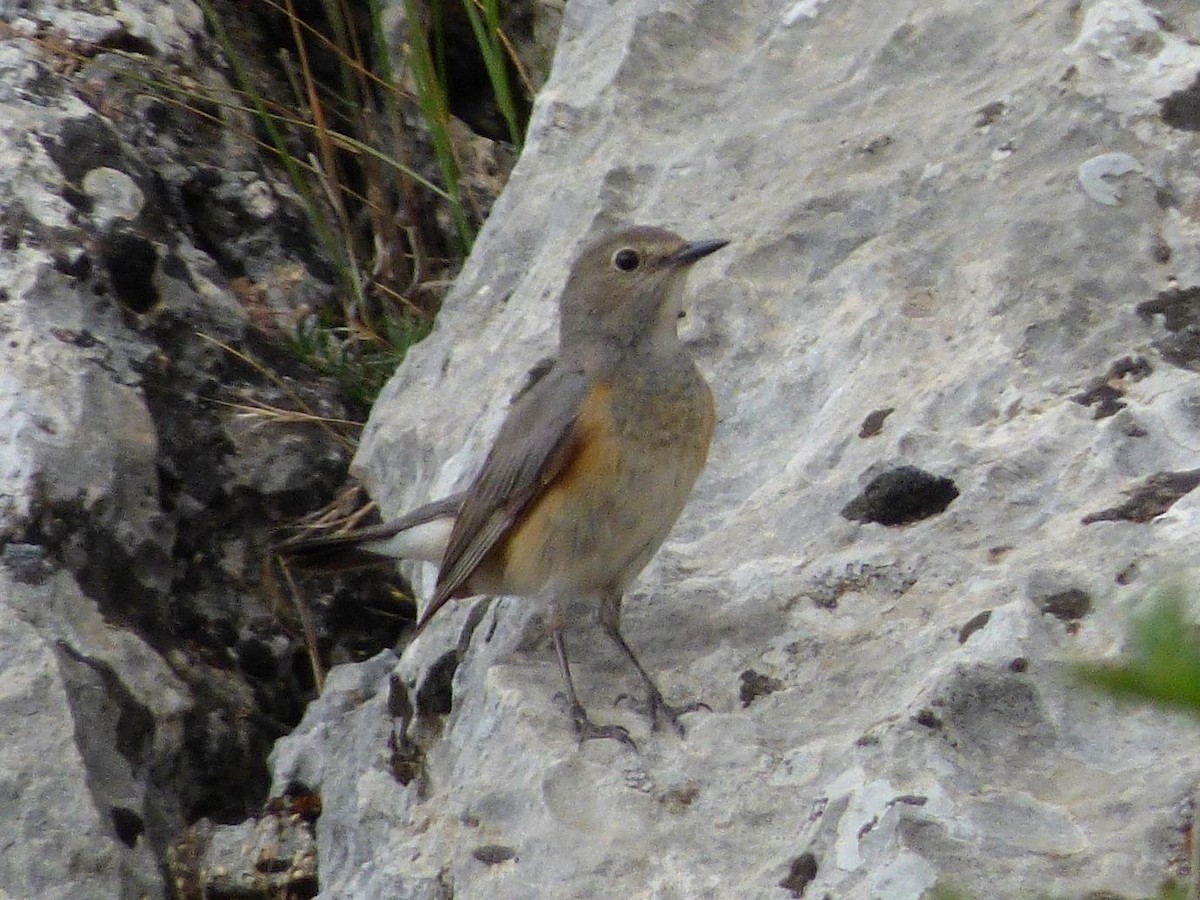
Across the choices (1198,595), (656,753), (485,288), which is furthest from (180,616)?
(1198,595)

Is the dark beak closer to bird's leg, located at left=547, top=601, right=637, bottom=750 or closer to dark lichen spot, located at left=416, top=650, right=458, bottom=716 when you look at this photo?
bird's leg, located at left=547, top=601, right=637, bottom=750

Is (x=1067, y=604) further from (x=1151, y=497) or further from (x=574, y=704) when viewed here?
(x=574, y=704)

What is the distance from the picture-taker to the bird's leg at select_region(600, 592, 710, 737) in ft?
14.5

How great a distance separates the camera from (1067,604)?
3.93m

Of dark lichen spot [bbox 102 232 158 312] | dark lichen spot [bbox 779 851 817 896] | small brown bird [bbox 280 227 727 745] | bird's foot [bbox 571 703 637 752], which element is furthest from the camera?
dark lichen spot [bbox 102 232 158 312]

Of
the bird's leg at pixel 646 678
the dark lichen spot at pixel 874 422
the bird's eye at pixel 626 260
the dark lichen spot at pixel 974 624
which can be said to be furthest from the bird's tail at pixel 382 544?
the dark lichen spot at pixel 974 624

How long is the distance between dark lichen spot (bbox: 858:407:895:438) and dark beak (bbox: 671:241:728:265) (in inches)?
32.0

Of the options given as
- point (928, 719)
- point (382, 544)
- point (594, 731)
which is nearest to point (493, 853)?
point (594, 731)

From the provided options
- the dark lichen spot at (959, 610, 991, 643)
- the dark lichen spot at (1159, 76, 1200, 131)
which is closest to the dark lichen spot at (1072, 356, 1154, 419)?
the dark lichen spot at (959, 610, 991, 643)

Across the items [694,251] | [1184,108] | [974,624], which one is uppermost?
[1184,108]

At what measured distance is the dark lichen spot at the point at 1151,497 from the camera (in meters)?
4.05

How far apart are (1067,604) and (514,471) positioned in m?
1.86

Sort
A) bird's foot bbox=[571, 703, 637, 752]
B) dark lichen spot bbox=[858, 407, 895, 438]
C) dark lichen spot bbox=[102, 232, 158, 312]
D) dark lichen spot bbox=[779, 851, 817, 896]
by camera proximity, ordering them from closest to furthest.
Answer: dark lichen spot bbox=[779, 851, 817, 896], bird's foot bbox=[571, 703, 637, 752], dark lichen spot bbox=[858, 407, 895, 438], dark lichen spot bbox=[102, 232, 158, 312]

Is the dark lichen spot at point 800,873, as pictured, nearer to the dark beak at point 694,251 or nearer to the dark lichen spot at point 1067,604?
the dark lichen spot at point 1067,604
